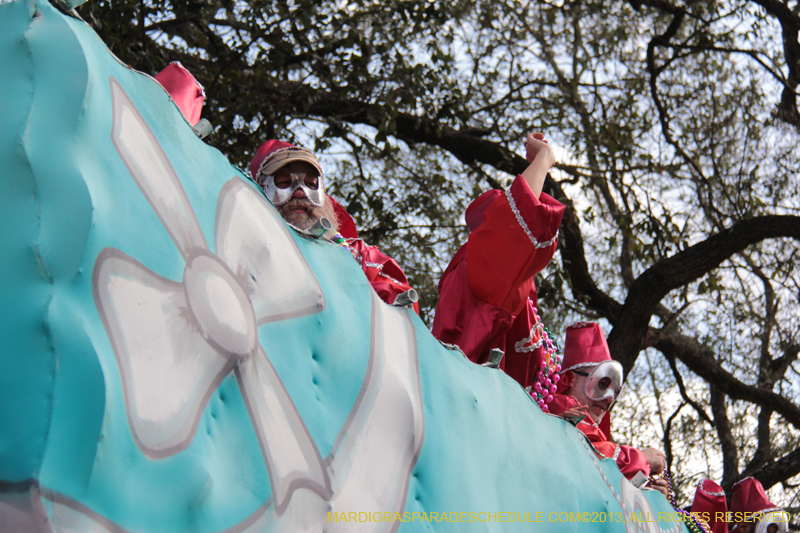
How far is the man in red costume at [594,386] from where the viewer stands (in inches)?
128

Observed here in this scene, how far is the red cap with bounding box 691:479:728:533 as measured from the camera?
446 centimetres

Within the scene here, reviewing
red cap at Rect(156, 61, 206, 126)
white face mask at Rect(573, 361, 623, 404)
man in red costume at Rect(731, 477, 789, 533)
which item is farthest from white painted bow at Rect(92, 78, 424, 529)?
man in red costume at Rect(731, 477, 789, 533)

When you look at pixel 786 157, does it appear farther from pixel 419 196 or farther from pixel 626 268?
pixel 419 196

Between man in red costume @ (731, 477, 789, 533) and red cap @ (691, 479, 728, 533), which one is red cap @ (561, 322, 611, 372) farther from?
man in red costume @ (731, 477, 789, 533)

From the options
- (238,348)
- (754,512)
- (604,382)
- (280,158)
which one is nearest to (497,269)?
(280,158)

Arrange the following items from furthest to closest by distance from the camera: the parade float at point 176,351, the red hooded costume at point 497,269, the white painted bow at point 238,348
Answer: the red hooded costume at point 497,269
the white painted bow at point 238,348
the parade float at point 176,351

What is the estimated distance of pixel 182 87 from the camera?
1.96 m

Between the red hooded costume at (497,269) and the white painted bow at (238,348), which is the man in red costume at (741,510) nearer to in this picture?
the red hooded costume at (497,269)

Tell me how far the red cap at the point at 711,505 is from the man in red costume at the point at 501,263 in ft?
8.16

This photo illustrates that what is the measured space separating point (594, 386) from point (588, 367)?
0.36ft

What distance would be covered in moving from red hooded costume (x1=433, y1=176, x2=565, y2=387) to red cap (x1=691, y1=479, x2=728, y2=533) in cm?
251

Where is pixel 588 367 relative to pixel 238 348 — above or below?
above

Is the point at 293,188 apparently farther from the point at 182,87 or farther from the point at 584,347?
the point at 584,347

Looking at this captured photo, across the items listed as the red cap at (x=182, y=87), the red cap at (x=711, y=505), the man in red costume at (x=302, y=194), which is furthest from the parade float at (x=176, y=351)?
the red cap at (x=711, y=505)
